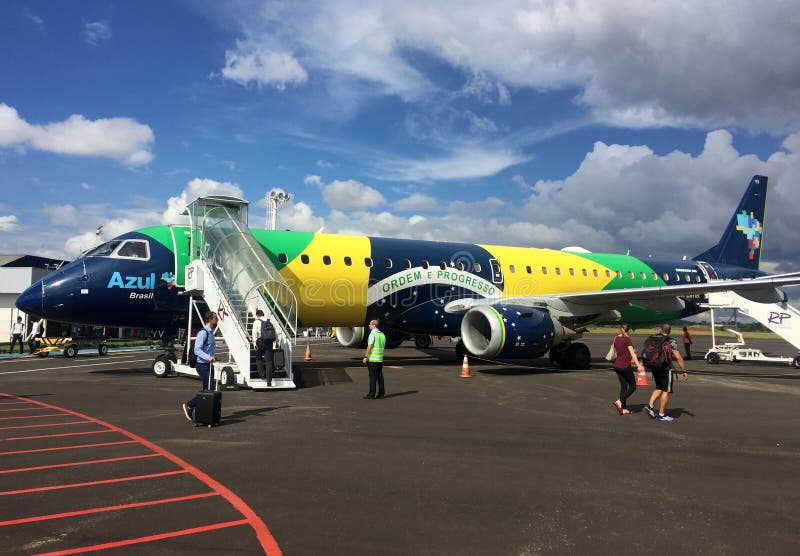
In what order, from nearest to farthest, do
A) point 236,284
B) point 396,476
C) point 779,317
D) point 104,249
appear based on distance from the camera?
point 396,476 → point 104,249 → point 236,284 → point 779,317

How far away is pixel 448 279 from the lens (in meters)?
18.6

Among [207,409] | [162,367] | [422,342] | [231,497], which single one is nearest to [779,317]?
[422,342]

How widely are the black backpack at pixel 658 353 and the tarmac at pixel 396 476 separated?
3.19 ft

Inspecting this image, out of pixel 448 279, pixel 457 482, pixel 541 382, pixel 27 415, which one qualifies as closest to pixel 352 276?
pixel 448 279

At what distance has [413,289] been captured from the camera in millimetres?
17891

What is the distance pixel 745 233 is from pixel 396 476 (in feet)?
87.3

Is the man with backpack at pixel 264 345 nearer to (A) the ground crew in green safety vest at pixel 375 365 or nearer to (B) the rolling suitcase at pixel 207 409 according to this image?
(A) the ground crew in green safety vest at pixel 375 365

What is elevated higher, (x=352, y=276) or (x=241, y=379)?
(x=352, y=276)

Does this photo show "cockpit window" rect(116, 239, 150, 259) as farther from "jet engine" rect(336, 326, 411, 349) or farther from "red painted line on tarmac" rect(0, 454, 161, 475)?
"red painted line on tarmac" rect(0, 454, 161, 475)

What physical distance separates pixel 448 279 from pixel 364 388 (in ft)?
21.8

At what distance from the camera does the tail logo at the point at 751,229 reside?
2609 centimetres

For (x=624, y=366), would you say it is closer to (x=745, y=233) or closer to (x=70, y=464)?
(x=70, y=464)

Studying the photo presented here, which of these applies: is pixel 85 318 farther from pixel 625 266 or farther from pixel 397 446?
pixel 625 266

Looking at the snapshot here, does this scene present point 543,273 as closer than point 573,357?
No
